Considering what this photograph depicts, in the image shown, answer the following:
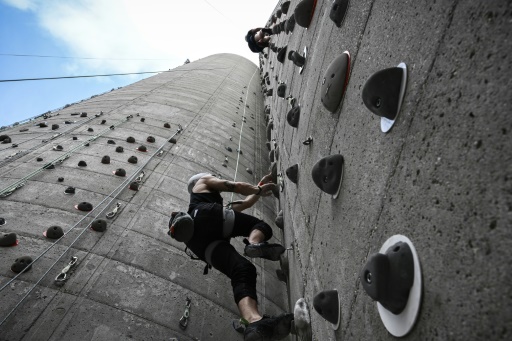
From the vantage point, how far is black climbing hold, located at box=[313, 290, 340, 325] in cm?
172

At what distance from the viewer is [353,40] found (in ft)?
6.52

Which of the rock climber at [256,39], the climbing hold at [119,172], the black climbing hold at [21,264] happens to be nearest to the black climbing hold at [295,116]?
the climbing hold at [119,172]

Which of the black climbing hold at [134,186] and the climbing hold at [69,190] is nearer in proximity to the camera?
the climbing hold at [69,190]

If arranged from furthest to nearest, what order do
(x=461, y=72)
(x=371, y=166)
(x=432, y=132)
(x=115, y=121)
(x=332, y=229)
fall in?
(x=115, y=121) → (x=332, y=229) → (x=371, y=166) → (x=432, y=132) → (x=461, y=72)

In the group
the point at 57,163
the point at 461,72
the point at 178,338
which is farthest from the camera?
the point at 57,163

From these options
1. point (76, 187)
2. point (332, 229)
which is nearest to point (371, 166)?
point (332, 229)

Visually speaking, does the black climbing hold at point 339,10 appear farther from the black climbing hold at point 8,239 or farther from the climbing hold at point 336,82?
the black climbing hold at point 8,239

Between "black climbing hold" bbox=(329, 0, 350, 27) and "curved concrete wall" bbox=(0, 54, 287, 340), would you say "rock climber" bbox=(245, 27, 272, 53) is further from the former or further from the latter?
"black climbing hold" bbox=(329, 0, 350, 27)

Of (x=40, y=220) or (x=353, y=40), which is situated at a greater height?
(x=353, y=40)

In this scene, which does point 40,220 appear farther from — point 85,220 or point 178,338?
point 178,338

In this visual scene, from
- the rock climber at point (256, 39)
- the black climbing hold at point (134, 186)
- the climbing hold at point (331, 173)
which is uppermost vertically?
the rock climber at point (256, 39)

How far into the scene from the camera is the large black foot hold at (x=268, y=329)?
2224 mm

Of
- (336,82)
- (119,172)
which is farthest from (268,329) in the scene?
(119,172)

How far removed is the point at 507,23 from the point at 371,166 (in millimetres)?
773
